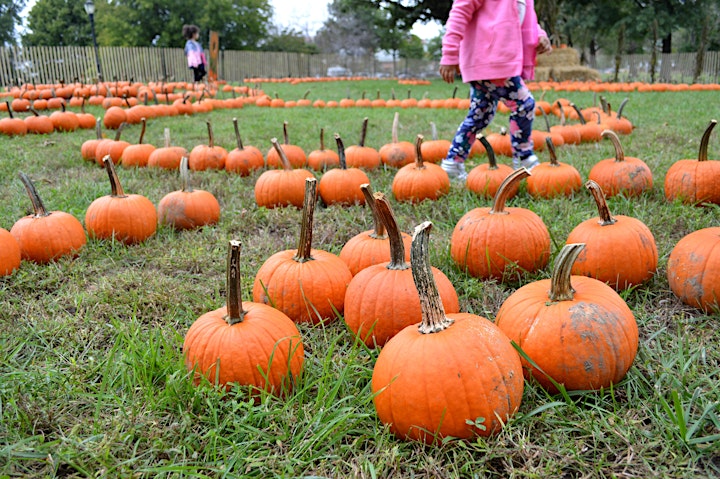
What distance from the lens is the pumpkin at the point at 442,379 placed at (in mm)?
1627

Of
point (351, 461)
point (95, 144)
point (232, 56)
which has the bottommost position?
point (351, 461)

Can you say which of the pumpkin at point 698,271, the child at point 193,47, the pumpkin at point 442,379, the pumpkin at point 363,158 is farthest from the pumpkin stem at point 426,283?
the child at point 193,47

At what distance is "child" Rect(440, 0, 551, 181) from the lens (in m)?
4.64

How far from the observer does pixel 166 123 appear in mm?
9453

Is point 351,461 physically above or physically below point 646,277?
below

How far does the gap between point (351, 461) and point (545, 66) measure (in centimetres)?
2315

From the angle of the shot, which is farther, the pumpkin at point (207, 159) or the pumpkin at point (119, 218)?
the pumpkin at point (207, 159)

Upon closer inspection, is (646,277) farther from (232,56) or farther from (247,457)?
(232,56)

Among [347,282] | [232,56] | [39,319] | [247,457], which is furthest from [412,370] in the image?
[232,56]

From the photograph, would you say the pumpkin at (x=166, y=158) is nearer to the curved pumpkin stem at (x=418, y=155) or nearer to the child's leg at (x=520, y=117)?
the curved pumpkin stem at (x=418, y=155)

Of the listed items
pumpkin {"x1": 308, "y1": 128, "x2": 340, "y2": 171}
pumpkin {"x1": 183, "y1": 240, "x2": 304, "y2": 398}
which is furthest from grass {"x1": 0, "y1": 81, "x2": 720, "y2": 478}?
pumpkin {"x1": 308, "y1": 128, "x2": 340, "y2": 171}

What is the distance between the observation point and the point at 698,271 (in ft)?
7.79

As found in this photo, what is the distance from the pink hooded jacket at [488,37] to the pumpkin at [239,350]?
3481mm

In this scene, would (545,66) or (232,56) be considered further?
(232,56)
